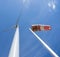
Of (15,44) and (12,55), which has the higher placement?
(15,44)

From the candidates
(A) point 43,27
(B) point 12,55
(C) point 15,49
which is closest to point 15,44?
(C) point 15,49

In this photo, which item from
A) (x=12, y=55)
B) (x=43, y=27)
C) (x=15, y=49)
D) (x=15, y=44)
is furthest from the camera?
(x=43, y=27)

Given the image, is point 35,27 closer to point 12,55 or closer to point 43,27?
point 43,27

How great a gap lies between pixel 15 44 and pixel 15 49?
107 cm

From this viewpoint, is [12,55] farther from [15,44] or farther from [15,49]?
[15,44]

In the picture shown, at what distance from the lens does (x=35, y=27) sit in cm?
2089

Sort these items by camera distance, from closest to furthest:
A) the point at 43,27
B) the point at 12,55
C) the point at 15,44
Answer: the point at 12,55, the point at 15,44, the point at 43,27

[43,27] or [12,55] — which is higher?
[43,27]

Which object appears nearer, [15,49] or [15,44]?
[15,49]

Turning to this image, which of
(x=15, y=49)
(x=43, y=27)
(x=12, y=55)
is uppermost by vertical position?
(x=43, y=27)

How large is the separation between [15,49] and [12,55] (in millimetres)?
1427

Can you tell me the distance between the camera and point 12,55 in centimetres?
1145

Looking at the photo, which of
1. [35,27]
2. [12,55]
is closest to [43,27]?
[35,27]

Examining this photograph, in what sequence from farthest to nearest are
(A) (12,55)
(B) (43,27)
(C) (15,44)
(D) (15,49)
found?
1. (B) (43,27)
2. (C) (15,44)
3. (D) (15,49)
4. (A) (12,55)
